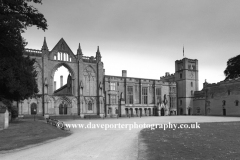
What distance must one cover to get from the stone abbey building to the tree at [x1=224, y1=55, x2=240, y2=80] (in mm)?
31948

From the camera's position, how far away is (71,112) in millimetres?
49906

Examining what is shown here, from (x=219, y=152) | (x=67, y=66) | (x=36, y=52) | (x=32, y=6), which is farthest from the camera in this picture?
(x=67, y=66)

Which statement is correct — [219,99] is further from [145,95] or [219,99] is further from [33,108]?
[33,108]

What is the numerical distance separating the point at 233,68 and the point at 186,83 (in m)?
47.2

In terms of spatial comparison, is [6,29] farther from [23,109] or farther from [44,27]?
[23,109]

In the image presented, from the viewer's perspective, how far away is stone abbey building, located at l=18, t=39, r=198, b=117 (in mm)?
47281

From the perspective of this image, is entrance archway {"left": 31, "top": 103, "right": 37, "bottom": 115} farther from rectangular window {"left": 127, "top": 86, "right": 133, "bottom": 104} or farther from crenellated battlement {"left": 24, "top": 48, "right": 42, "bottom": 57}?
rectangular window {"left": 127, "top": 86, "right": 133, "bottom": 104}

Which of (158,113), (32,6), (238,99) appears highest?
(32,6)

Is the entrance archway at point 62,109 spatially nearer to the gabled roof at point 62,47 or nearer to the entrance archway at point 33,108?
the entrance archway at point 33,108

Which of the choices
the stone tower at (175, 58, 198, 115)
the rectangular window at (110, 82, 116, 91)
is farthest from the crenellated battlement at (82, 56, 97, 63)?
the stone tower at (175, 58, 198, 115)

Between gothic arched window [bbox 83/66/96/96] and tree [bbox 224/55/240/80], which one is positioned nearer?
tree [bbox 224/55/240/80]

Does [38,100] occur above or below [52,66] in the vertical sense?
below

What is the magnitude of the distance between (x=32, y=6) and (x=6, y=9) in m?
1.67

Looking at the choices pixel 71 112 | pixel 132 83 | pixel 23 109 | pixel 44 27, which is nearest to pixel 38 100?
pixel 23 109
